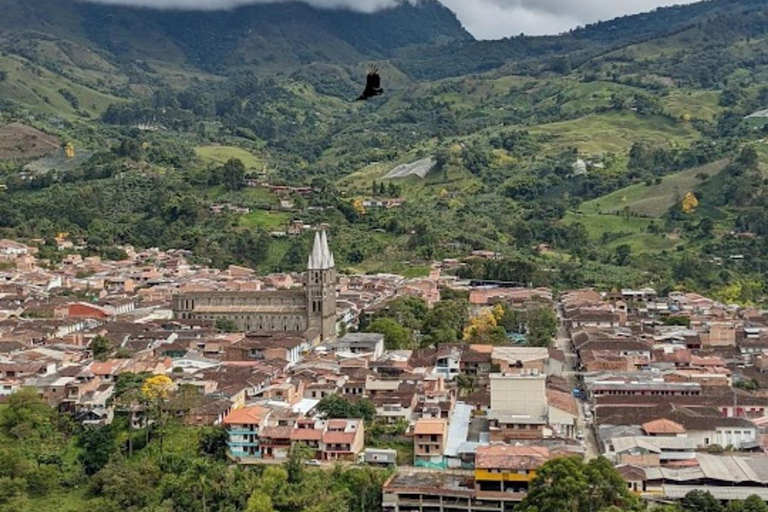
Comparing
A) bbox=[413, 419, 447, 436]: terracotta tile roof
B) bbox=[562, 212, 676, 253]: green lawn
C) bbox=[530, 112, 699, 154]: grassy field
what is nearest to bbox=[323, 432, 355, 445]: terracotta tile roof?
bbox=[413, 419, 447, 436]: terracotta tile roof

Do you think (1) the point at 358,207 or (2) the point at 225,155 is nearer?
(1) the point at 358,207

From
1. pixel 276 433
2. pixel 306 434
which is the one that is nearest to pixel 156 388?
pixel 276 433

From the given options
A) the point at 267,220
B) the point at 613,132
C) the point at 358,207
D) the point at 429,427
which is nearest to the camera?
the point at 429,427

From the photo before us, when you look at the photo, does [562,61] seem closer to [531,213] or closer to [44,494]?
[531,213]

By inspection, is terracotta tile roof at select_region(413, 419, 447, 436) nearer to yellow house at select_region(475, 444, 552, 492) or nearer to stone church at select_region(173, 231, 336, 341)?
yellow house at select_region(475, 444, 552, 492)

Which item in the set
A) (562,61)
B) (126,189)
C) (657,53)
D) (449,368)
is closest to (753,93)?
(657,53)

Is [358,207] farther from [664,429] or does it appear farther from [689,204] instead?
[664,429]

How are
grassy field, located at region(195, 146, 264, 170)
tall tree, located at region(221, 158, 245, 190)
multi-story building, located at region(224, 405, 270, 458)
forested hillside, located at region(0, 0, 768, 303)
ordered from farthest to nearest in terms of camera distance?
grassy field, located at region(195, 146, 264, 170) < tall tree, located at region(221, 158, 245, 190) < forested hillside, located at region(0, 0, 768, 303) < multi-story building, located at region(224, 405, 270, 458)
